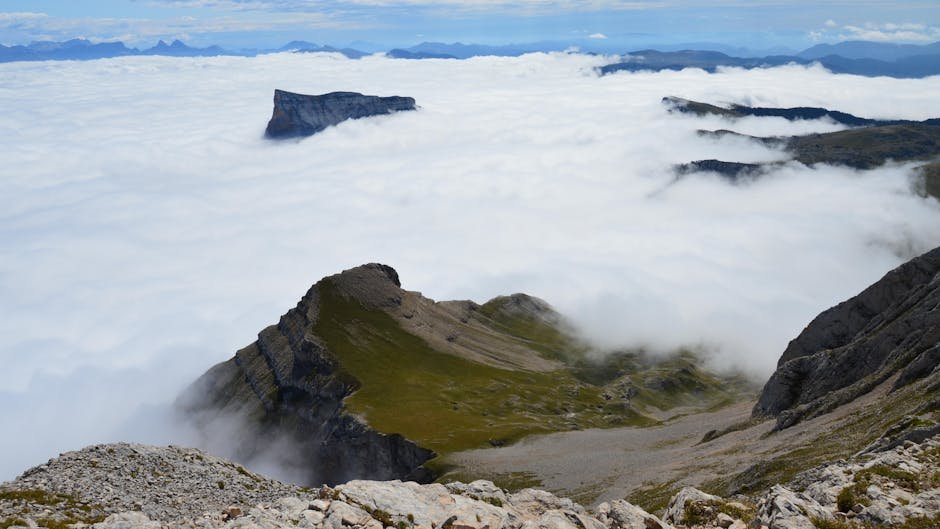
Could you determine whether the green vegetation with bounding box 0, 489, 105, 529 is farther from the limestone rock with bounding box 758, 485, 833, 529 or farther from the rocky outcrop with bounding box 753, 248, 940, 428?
the rocky outcrop with bounding box 753, 248, 940, 428

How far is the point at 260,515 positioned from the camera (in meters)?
38.2

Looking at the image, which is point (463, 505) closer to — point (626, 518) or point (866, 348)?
point (626, 518)

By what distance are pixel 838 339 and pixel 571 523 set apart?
13113 cm

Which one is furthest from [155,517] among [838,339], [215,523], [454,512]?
[838,339]

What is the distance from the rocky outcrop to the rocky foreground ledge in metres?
45.3

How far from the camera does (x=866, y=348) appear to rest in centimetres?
11638

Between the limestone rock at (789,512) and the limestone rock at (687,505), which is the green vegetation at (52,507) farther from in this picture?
the limestone rock at (789,512)

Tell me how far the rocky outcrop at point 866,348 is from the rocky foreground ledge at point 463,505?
45299 mm

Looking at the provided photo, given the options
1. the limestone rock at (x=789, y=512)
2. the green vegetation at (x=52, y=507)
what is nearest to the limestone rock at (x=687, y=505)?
the limestone rock at (x=789, y=512)

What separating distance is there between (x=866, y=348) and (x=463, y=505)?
335ft

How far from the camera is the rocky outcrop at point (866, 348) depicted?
100188mm

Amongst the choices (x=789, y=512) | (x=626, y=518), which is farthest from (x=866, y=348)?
(x=626, y=518)

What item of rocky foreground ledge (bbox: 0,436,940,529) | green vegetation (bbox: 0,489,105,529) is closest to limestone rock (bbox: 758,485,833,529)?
rocky foreground ledge (bbox: 0,436,940,529)

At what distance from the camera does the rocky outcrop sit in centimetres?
10019
